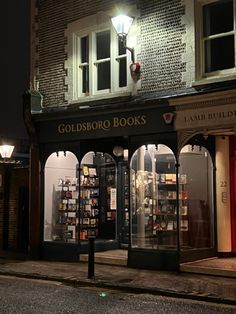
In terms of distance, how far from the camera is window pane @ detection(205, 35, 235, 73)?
41.9 ft

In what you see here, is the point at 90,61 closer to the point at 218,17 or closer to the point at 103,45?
the point at 103,45

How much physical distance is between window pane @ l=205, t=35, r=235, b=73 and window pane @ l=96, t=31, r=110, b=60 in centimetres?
317

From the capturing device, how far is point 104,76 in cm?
1518

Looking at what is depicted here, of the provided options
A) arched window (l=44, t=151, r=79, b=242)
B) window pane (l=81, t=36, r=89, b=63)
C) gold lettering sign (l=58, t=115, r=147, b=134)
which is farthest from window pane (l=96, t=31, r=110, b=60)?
arched window (l=44, t=151, r=79, b=242)

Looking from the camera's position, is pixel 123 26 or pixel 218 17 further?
pixel 123 26

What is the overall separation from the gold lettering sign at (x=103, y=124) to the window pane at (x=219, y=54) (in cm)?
209

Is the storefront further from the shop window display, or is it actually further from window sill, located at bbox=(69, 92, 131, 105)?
the shop window display

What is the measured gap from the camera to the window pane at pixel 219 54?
41.9 feet

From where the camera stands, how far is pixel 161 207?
13781 millimetres

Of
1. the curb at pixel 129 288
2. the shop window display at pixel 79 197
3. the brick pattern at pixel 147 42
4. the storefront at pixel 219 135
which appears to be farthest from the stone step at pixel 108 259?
the brick pattern at pixel 147 42

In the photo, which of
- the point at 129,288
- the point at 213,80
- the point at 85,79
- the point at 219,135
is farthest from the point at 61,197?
the point at 213,80

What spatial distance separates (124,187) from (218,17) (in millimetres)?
5611

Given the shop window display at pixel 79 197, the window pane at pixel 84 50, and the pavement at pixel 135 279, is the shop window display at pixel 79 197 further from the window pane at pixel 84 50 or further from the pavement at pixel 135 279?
the window pane at pixel 84 50

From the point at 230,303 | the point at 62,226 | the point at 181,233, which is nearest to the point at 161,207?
the point at 181,233
